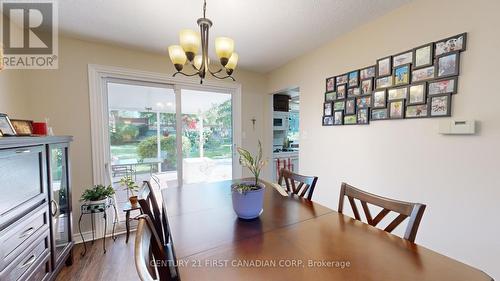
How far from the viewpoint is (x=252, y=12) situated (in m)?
1.76

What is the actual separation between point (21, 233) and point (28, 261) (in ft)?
0.73

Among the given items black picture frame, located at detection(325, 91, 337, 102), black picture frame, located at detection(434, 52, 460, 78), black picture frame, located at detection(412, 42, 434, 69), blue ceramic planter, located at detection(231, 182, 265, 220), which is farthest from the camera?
black picture frame, located at detection(325, 91, 337, 102)

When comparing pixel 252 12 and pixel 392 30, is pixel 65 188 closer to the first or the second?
pixel 252 12

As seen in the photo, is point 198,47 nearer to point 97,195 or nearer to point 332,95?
point 332,95

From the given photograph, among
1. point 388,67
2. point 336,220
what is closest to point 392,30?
point 388,67

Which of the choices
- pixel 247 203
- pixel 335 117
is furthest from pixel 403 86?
pixel 247 203

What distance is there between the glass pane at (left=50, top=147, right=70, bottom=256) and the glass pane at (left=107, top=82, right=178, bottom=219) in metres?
0.69

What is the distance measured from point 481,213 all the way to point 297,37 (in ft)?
7.04

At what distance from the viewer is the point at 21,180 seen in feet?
4.35

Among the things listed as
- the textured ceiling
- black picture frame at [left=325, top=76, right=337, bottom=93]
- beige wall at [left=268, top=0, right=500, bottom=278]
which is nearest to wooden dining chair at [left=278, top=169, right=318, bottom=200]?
beige wall at [left=268, top=0, right=500, bottom=278]

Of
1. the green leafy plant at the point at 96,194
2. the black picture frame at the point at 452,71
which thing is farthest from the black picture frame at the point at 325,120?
the green leafy plant at the point at 96,194

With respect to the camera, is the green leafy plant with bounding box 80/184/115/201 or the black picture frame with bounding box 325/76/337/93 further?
the black picture frame with bounding box 325/76/337/93

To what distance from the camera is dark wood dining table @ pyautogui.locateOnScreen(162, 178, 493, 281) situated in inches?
27.6

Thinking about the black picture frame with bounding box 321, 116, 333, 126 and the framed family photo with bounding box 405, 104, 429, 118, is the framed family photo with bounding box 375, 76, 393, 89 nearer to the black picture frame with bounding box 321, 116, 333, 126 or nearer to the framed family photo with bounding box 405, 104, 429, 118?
the framed family photo with bounding box 405, 104, 429, 118
